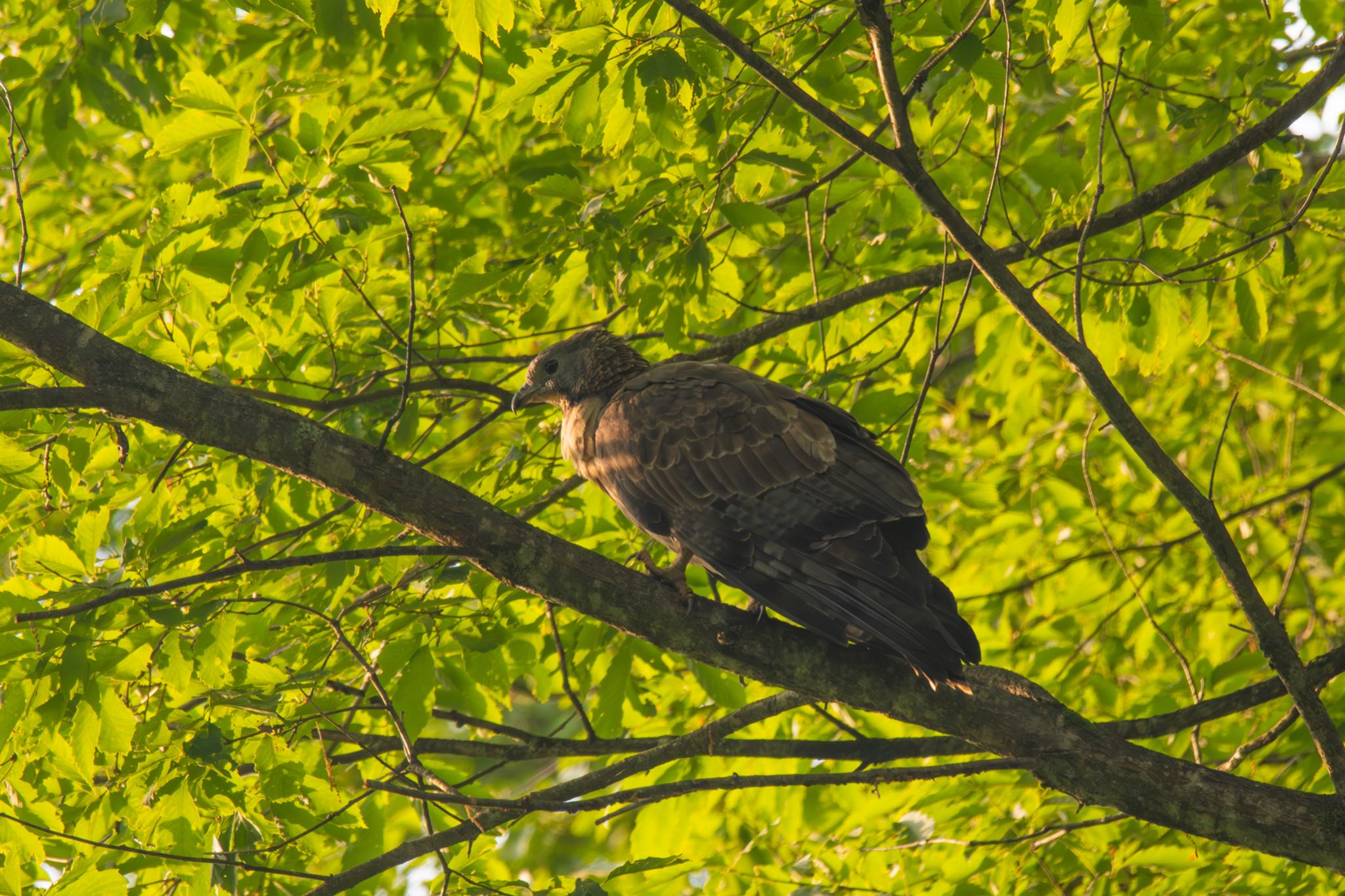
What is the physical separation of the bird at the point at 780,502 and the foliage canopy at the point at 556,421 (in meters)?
0.24

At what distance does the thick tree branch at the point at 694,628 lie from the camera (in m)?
2.76

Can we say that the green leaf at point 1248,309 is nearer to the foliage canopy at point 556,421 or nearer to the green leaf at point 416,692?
the foliage canopy at point 556,421

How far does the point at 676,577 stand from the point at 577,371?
1.21 m

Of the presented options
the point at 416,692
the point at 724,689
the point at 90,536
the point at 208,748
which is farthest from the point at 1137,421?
the point at 90,536

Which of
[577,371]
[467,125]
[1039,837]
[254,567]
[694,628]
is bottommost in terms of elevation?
[1039,837]

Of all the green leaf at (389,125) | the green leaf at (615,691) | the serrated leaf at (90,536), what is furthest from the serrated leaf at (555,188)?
the serrated leaf at (90,536)

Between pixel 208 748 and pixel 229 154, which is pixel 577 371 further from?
pixel 208 748

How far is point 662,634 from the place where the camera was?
3113 mm

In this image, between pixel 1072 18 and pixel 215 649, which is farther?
pixel 215 649

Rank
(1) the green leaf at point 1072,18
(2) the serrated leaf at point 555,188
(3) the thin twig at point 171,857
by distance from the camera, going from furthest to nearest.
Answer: (2) the serrated leaf at point 555,188 < (1) the green leaf at point 1072,18 < (3) the thin twig at point 171,857

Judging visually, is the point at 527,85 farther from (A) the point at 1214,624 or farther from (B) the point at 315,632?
(A) the point at 1214,624

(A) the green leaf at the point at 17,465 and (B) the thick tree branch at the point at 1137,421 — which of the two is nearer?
(B) the thick tree branch at the point at 1137,421

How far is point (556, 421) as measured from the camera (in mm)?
5004

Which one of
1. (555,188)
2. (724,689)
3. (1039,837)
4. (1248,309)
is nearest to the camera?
(555,188)
